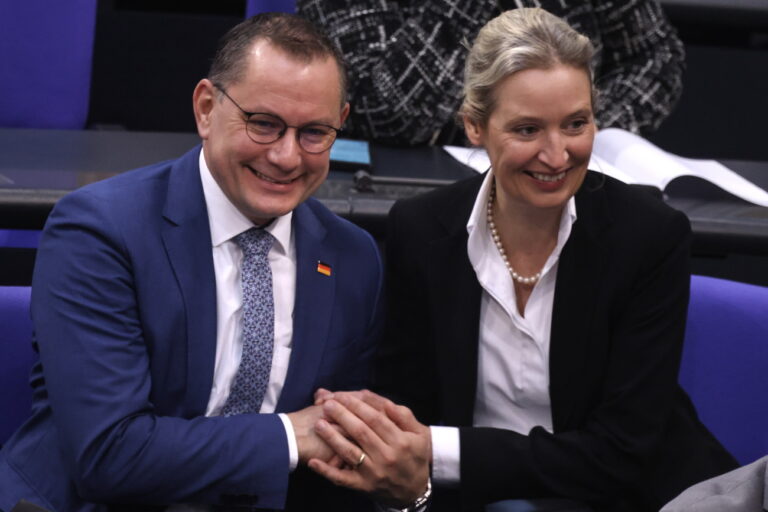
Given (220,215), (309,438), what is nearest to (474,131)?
(220,215)

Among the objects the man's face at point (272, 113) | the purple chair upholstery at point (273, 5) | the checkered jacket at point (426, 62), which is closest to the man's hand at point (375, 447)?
the man's face at point (272, 113)

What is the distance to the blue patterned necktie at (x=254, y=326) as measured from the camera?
1.68m

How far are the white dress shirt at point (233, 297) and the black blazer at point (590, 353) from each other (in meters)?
0.18

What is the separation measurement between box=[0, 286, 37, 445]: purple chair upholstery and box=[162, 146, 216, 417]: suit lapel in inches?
9.6

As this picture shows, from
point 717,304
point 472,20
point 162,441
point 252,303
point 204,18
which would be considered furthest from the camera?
point 204,18

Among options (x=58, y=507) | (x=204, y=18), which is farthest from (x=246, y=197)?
(x=204, y=18)

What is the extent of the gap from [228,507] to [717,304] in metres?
0.79

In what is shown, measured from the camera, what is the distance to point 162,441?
1.56m

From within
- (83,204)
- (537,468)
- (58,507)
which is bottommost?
(58,507)

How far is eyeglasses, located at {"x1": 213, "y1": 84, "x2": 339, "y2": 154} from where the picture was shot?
5.35 feet

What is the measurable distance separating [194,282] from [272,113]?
26 cm

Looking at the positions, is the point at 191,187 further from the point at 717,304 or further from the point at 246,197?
the point at 717,304

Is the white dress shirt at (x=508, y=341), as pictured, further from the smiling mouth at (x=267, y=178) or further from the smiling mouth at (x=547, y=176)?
the smiling mouth at (x=267, y=178)

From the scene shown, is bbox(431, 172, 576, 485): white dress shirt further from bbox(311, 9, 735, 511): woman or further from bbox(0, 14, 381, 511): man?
bbox(0, 14, 381, 511): man
